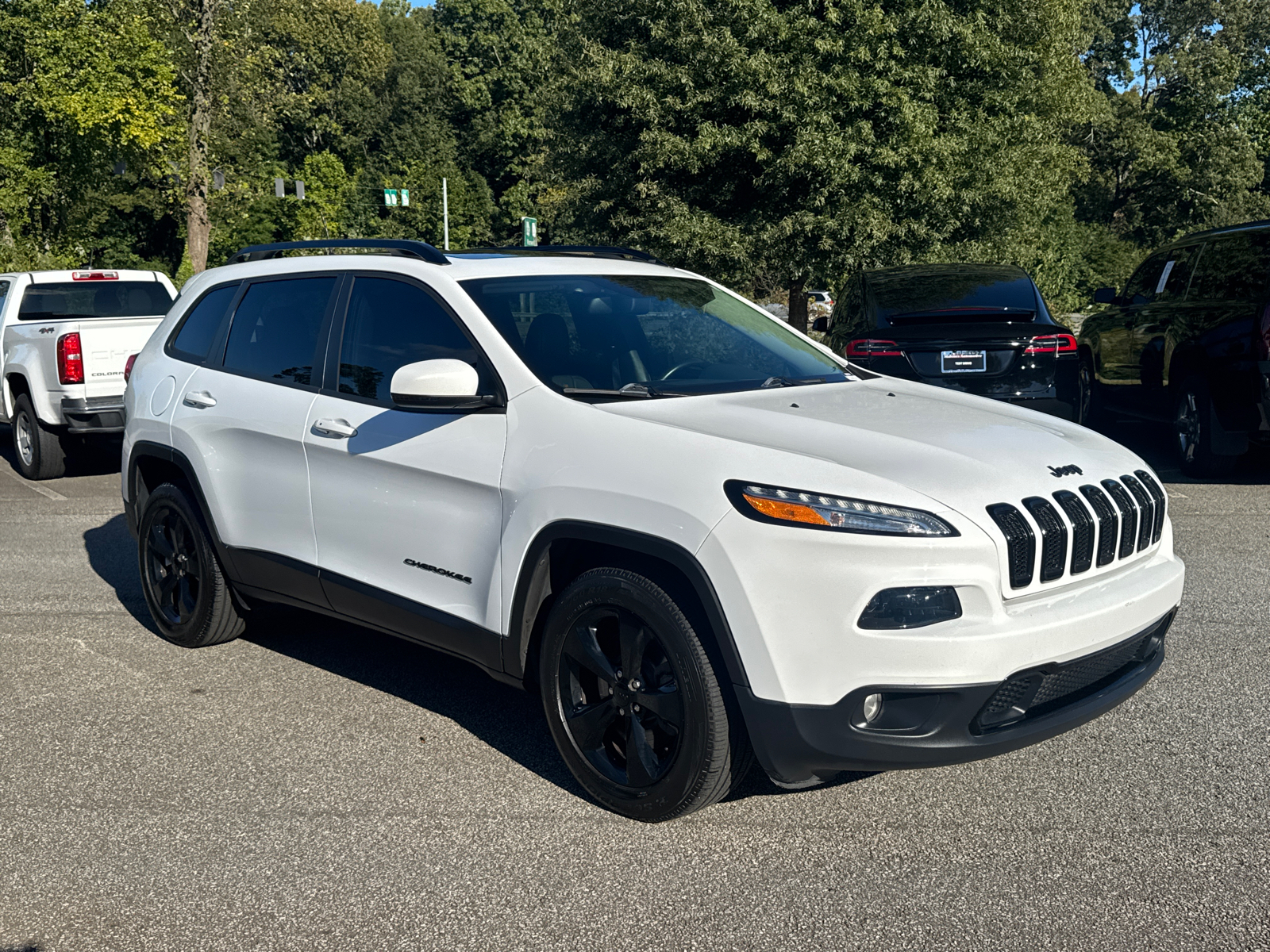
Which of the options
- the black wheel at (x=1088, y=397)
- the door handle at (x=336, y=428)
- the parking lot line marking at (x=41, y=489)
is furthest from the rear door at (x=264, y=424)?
the black wheel at (x=1088, y=397)

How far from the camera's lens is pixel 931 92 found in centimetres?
1856

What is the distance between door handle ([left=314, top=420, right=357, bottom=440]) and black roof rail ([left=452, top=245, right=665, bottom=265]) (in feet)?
2.79

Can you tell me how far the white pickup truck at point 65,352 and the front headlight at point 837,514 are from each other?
878 cm

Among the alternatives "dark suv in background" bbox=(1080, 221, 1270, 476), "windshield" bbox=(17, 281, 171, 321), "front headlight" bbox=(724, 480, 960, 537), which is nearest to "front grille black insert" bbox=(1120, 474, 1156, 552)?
"front headlight" bbox=(724, 480, 960, 537)

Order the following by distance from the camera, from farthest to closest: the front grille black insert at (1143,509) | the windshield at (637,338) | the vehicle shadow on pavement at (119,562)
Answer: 1. the vehicle shadow on pavement at (119,562)
2. the windshield at (637,338)
3. the front grille black insert at (1143,509)

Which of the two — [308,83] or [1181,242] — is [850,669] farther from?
[308,83]

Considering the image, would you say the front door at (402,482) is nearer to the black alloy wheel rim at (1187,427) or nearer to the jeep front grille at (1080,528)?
the jeep front grille at (1080,528)

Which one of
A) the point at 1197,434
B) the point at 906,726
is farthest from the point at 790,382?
the point at 1197,434

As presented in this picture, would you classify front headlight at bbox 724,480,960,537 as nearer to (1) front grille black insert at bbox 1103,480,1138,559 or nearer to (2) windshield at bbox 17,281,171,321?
(1) front grille black insert at bbox 1103,480,1138,559

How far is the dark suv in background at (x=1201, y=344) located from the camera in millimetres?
8836

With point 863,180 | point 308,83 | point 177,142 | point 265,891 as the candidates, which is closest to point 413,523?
point 265,891

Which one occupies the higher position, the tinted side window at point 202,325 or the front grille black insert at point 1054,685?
the tinted side window at point 202,325

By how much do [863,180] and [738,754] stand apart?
53.8 ft

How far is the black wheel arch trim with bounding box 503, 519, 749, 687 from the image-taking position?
341 centimetres
